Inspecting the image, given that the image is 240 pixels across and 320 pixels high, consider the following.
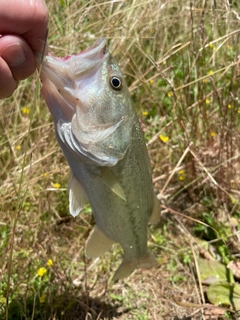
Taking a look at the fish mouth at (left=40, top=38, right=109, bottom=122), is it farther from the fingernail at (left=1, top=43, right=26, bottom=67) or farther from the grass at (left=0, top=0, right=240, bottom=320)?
the grass at (left=0, top=0, right=240, bottom=320)

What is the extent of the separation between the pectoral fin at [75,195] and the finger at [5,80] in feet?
1.47

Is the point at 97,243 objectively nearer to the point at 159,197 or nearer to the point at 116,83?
the point at 116,83

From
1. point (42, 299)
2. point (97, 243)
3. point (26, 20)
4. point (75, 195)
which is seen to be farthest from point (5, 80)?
point (42, 299)

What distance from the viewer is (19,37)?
1420 millimetres

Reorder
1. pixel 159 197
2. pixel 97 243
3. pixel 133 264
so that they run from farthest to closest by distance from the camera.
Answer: pixel 159 197, pixel 133 264, pixel 97 243

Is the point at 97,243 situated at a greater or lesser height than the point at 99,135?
lesser

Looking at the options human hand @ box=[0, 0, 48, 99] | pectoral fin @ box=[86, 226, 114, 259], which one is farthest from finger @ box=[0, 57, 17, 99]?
pectoral fin @ box=[86, 226, 114, 259]

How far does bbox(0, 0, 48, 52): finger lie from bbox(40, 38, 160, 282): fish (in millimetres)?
79

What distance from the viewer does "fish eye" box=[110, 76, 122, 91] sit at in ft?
5.46

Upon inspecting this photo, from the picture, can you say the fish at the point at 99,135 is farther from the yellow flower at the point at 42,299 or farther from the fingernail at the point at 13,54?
the yellow flower at the point at 42,299

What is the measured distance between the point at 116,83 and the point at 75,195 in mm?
482

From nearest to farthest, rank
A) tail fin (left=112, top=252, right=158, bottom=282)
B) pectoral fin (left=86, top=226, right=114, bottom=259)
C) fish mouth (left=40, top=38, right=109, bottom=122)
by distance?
fish mouth (left=40, top=38, right=109, bottom=122), pectoral fin (left=86, top=226, right=114, bottom=259), tail fin (left=112, top=252, right=158, bottom=282)

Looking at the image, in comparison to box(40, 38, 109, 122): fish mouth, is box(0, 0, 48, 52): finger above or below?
above

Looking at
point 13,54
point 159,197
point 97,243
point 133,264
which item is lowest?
point 159,197
